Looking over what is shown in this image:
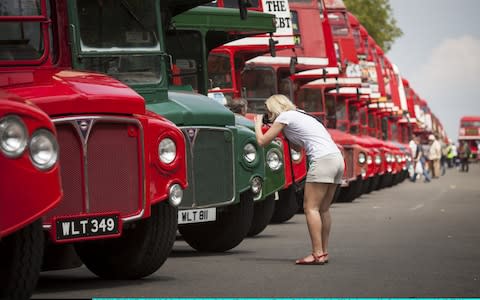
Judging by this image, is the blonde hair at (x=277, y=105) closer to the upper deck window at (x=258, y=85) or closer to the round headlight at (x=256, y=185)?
the round headlight at (x=256, y=185)

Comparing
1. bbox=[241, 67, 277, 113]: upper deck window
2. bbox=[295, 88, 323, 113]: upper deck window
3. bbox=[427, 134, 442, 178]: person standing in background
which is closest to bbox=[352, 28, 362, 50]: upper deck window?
bbox=[295, 88, 323, 113]: upper deck window

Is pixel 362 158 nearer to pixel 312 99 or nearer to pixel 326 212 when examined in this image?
pixel 312 99

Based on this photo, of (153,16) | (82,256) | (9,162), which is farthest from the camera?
(153,16)

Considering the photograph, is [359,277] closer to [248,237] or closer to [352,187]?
[248,237]

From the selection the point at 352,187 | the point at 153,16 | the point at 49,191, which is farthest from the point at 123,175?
the point at 352,187

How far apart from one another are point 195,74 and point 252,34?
166 cm

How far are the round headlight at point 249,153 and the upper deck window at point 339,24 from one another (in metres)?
19.5

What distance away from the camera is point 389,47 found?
87.0 meters

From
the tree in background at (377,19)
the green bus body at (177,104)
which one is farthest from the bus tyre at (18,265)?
the tree in background at (377,19)

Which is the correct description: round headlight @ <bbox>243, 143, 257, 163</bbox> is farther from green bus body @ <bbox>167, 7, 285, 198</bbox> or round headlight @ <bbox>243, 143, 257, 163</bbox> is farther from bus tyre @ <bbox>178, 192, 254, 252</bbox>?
green bus body @ <bbox>167, 7, 285, 198</bbox>

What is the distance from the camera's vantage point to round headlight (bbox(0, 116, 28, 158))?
8.54 m

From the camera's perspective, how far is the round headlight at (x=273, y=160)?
17.2 meters

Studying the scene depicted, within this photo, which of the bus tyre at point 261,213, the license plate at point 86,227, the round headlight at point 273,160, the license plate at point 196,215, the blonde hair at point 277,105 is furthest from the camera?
the round headlight at point 273,160

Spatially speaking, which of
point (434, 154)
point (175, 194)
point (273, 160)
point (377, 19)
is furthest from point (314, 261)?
point (377, 19)
